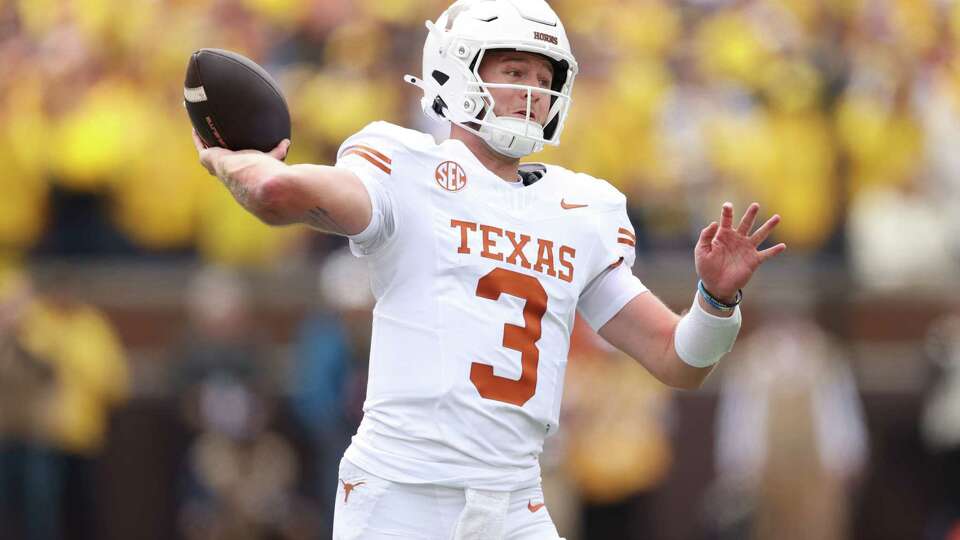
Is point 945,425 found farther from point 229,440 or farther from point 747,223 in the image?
point 747,223

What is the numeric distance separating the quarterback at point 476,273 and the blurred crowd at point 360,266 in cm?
449

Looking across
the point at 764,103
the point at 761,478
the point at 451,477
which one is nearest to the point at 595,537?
the point at 761,478

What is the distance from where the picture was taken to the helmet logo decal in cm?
410

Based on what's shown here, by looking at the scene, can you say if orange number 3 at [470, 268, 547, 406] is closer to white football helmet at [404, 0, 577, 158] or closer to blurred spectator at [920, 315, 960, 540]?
white football helmet at [404, 0, 577, 158]

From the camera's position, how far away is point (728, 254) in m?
4.01

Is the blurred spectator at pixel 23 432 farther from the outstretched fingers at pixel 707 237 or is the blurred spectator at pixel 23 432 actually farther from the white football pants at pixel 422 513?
the outstretched fingers at pixel 707 237

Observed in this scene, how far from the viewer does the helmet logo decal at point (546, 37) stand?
4.10 m

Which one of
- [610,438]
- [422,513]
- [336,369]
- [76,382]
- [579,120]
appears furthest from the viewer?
[579,120]

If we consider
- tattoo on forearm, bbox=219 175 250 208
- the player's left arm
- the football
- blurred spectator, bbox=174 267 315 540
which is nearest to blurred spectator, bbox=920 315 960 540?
blurred spectator, bbox=174 267 315 540

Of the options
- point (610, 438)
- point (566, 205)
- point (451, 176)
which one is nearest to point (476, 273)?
point (451, 176)

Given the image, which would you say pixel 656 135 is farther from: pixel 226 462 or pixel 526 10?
pixel 526 10

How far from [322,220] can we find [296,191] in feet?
0.37

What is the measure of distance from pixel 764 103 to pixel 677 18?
0.86 m

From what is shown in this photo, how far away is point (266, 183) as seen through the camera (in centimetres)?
363
